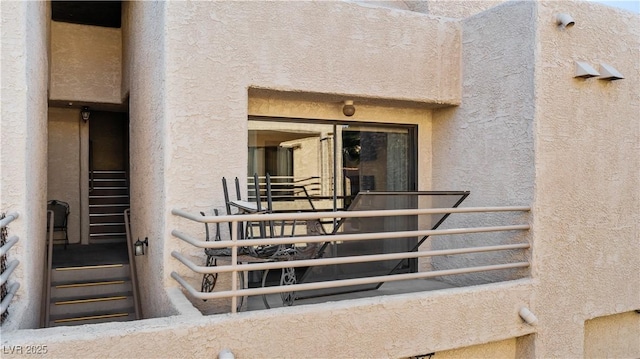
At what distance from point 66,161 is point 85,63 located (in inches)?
98.2

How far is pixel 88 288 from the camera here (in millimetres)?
7438

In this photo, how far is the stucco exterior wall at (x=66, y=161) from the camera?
1034 cm

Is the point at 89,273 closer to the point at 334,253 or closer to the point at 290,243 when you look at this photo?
the point at 334,253

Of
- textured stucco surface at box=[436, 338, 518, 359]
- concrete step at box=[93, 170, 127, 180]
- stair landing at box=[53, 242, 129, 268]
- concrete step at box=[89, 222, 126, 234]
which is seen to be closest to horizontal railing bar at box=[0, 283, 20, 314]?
stair landing at box=[53, 242, 129, 268]

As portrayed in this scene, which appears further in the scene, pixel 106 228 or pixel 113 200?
pixel 113 200

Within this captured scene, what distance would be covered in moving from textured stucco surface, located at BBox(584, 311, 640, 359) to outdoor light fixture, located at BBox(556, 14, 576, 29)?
153 inches

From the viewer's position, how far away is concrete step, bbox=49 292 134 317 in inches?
273

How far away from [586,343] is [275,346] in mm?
4572

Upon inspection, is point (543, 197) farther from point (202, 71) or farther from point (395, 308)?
point (202, 71)

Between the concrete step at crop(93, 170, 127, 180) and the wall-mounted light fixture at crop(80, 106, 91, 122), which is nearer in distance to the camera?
the wall-mounted light fixture at crop(80, 106, 91, 122)

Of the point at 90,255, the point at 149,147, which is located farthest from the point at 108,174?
the point at 149,147

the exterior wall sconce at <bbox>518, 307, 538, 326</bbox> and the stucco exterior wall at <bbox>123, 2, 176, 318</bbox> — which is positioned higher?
the stucco exterior wall at <bbox>123, 2, 176, 318</bbox>

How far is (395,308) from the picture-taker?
15.5ft

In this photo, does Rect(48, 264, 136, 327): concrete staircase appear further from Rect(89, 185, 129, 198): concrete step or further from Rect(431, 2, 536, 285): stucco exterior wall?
Rect(431, 2, 536, 285): stucco exterior wall
